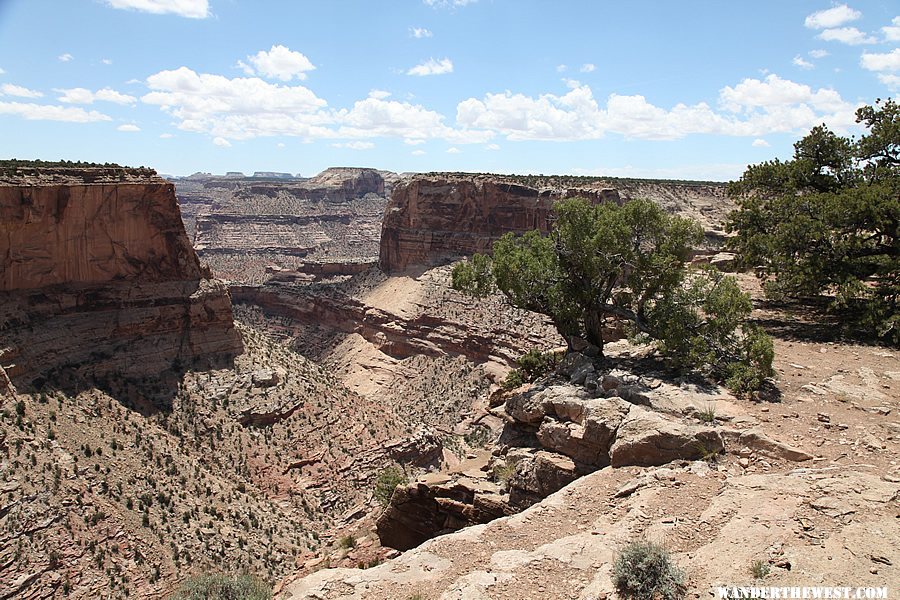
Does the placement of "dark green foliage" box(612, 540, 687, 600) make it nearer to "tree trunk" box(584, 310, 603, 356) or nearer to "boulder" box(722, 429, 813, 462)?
"boulder" box(722, 429, 813, 462)

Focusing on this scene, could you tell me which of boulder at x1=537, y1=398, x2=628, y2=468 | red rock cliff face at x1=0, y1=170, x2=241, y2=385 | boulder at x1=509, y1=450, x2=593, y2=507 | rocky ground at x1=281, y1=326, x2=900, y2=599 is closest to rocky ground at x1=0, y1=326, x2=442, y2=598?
red rock cliff face at x1=0, y1=170, x2=241, y2=385

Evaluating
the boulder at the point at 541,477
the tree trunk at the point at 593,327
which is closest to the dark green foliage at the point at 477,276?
the tree trunk at the point at 593,327

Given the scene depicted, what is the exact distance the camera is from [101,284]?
3541 cm

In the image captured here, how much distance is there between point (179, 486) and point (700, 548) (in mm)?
23444

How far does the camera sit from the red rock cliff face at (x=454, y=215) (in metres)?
62.9

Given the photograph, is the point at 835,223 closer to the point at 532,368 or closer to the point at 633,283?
the point at 633,283

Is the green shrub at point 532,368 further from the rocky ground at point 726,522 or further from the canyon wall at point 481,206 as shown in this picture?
the canyon wall at point 481,206

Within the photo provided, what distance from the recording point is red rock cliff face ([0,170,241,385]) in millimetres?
31250

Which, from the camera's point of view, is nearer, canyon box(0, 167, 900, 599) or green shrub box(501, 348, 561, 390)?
canyon box(0, 167, 900, 599)

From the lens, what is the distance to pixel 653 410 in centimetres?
1451

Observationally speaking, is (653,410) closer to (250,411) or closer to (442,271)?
(250,411)

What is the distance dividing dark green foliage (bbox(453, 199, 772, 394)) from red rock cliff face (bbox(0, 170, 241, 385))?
23.3m

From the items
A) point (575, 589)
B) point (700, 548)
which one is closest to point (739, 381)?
point (700, 548)

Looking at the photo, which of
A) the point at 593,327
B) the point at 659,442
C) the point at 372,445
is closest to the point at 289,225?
the point at 372,445
